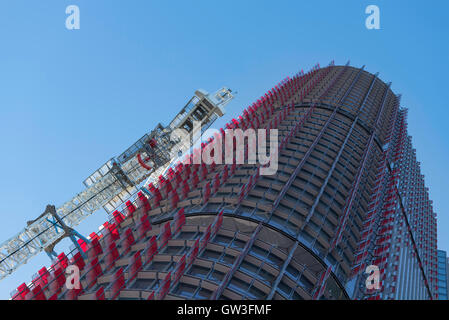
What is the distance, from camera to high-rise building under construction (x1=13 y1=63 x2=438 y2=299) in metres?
28.9

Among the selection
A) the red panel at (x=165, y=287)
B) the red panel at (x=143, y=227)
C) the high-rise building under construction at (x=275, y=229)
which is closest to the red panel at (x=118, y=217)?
the high-rise building under construction at (x=275, y=229)

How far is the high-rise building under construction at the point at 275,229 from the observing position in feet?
94.8

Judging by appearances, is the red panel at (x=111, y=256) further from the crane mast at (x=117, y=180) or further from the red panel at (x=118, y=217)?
the crane mast at (x=117, y=180)

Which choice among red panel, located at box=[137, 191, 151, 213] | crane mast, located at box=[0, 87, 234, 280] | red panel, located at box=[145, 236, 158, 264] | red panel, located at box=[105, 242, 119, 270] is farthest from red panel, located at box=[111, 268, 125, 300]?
crane mast, located at box=[0, 87, 234, 280]

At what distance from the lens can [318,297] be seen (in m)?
28.6

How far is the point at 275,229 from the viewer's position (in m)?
34.2

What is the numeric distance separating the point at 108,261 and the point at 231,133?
93.5 feet

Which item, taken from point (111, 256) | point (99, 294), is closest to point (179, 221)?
point (111, 256)

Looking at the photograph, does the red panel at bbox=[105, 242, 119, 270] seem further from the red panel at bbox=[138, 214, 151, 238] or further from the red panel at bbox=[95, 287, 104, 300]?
the red panel at bbox=[95, 287, 104, 300]

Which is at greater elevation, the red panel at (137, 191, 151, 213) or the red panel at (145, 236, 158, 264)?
the red panel at (137, 191, 151, 213)

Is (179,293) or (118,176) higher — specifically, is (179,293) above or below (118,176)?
below

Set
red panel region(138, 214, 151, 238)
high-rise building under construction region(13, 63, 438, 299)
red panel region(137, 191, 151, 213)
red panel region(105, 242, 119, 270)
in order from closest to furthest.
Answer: high-rise building under construction region(13, 63, 438, 299)
red panel region(105, 242, 119, 270)
red panel region(138, 214, 151, 238)
red panel region(137, 191, 151, 213)
